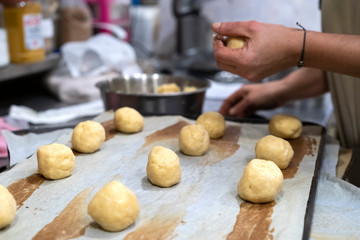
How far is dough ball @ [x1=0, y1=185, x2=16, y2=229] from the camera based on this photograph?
3.19 feet

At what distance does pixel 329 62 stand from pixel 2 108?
6.29 ft

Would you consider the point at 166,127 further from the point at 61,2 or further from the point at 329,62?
the point at 61,2

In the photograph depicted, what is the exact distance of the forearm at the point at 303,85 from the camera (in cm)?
193

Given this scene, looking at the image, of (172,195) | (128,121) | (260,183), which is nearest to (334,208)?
(260,183)

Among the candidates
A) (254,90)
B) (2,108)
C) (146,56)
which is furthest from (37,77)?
(254,90)

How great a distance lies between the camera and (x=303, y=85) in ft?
6.39

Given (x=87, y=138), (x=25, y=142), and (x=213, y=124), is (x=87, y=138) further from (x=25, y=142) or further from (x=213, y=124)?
(x=213, y=124)

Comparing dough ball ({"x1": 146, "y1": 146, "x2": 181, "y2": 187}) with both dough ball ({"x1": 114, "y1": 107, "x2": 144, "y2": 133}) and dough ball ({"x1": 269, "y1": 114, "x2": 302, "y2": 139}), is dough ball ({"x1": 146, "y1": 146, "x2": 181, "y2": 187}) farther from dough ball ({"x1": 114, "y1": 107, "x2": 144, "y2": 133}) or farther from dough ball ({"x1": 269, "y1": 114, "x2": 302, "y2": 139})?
dough ball ({"x1": 269, "y1": 114, "x2": 302, "y2": 139})

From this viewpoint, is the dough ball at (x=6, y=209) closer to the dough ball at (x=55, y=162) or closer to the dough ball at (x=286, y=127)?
the dough ball at (x=55, y=162)

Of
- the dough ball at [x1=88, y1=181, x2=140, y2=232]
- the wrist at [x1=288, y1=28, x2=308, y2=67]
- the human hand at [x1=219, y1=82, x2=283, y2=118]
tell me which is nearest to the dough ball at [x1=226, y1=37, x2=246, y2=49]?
the wrist at [x1=288, y1=28, x2=308, y2=67]

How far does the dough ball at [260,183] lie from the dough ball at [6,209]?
609 mm

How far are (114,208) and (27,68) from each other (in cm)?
177

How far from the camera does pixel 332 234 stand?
102 cm

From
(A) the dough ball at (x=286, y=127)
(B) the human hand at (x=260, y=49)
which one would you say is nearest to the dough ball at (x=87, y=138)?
(B) the human hand at (x=260, y=49)
